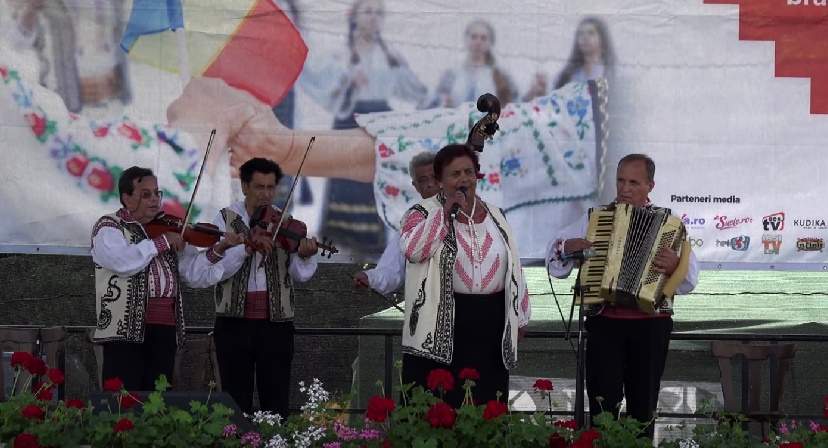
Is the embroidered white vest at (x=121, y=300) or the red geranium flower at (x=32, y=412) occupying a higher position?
the embroidered white vest at (x=121, y=300)

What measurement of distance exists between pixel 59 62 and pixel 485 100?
6.94ft

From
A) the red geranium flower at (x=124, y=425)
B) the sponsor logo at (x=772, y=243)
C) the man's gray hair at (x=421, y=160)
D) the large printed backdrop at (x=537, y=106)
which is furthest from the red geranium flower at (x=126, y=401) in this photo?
the sponsor logo at (x=772, y=243)

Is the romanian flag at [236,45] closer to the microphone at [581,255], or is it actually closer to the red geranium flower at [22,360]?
the microphone at [581,255]

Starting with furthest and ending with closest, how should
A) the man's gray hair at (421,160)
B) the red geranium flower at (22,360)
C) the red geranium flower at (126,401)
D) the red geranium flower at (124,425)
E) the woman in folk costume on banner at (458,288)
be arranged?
the man's gray hair at (421,160) → the woman in folk costume on banner at (458,288) → the red geranium flower at (22,360) → the red geranium flower at (126,401) → the red geranium flower at (124,425)

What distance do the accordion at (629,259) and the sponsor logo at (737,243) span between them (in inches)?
37.1

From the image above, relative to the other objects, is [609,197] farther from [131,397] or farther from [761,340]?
[131,397]

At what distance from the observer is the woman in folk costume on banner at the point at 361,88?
6.04m

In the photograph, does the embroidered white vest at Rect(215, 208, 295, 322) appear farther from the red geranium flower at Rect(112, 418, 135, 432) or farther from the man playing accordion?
the red geranium flower at Rect(112, 418, 135, 432)

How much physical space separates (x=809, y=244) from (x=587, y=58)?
1301 mm

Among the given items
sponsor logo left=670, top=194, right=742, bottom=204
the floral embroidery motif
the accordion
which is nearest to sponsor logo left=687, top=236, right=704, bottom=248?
sponsor logo left=670, top=194, right=742, bottom=204

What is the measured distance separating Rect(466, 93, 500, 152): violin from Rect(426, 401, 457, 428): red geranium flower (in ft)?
5.39

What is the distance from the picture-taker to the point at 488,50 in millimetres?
6020

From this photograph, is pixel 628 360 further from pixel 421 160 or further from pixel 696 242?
pixel 421 160

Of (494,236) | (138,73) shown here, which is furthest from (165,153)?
(494,236)
